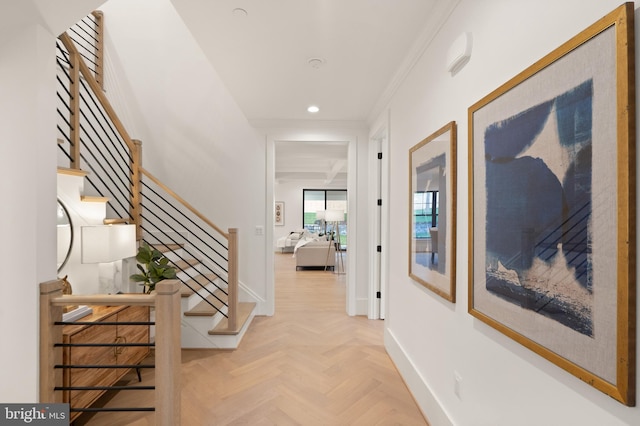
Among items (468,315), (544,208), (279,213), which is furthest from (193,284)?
(279,213)

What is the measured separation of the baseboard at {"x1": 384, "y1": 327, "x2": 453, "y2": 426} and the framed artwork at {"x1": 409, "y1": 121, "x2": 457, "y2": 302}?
67 centimetres

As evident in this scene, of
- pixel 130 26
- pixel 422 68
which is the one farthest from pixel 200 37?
pixel 130 26

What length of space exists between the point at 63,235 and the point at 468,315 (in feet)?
9.60

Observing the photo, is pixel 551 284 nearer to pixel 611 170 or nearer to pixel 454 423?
pixel 611 170

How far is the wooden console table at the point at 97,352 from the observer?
1.79 m

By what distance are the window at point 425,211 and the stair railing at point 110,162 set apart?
178cm

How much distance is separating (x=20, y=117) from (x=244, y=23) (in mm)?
1299

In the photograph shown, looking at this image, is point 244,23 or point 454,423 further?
point 244,23

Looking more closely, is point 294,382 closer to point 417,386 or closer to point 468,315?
point 417,386

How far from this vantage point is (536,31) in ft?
3.64

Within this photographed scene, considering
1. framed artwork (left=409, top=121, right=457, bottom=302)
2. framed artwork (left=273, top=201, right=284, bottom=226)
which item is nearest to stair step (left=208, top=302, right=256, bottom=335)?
framed artwork (left=409, top=121, right=457, bottom=302)

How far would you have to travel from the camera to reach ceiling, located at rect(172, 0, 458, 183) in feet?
6.10

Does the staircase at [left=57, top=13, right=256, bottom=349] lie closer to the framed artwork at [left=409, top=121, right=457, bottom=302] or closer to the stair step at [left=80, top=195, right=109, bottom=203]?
the stair step at [left=80, top=195, right=109, bottom=203]

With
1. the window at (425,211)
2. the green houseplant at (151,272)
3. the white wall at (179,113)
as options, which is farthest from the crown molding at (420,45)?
the green houseplant at (151,272)
